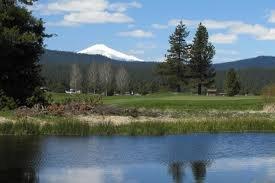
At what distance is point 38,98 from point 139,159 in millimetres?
22705

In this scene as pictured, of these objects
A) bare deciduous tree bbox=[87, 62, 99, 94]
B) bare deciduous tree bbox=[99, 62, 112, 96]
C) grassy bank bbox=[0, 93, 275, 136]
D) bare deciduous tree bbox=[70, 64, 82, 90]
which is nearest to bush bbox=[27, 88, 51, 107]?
grassy bank bbox=[0, 93, 275, 136]

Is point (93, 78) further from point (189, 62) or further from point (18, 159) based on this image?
point (18, 159)

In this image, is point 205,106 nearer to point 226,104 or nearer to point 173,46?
point 226,104

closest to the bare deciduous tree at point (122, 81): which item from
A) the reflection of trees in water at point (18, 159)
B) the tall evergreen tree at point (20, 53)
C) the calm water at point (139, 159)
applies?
the tall evergreen tree at point (20, 53)

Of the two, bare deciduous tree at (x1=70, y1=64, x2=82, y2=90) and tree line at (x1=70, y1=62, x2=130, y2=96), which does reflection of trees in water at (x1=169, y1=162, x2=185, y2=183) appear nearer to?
tree line at (x1=70, y1=62, x2=130, y2=96)

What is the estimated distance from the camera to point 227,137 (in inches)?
1323

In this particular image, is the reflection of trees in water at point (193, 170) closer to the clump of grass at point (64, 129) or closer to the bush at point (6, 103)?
the clump of grass at point (64, 129)

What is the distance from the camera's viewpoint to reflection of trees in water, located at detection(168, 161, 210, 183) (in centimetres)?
1930

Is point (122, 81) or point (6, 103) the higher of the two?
point (122, 81)

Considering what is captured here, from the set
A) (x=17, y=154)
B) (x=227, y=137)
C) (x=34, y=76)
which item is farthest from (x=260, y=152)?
(x=34, y=76)

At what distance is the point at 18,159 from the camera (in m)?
23.6

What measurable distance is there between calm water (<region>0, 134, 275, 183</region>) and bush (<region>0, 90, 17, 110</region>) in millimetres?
11058

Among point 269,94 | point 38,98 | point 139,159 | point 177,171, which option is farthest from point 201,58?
point 177,171

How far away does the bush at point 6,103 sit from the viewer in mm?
43281
